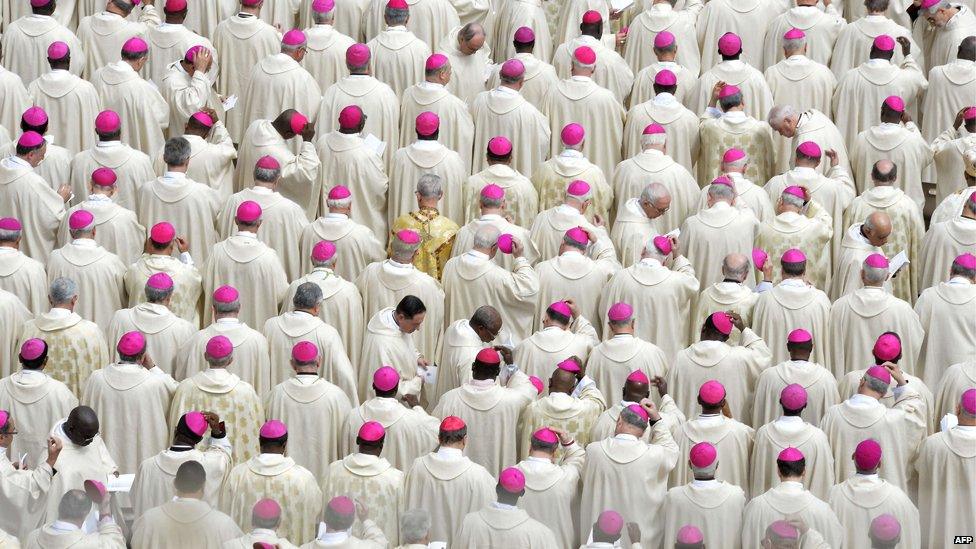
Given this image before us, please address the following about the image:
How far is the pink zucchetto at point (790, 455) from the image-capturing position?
16438 mm

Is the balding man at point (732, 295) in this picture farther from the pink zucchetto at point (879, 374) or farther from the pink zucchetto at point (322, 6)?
the pink zucchetto at point (322, 6)

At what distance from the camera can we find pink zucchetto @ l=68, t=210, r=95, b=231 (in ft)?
62.2

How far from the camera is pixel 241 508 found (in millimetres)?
16859

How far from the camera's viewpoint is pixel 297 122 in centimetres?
2011

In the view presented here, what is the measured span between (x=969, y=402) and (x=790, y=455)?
152cm

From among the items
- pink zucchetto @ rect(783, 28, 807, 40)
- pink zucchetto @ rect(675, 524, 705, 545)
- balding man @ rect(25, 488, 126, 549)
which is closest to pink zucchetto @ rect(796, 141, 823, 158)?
pink zucchetto @ rect(783, 28, 807, 40)

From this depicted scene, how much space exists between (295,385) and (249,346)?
0.68m

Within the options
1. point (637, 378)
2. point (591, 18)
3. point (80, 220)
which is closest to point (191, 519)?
point (637, 378)

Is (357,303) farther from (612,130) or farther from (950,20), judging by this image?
(950,20)

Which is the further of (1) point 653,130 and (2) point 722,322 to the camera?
(1) point 653,130

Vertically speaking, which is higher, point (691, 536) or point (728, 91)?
point (728, 91)

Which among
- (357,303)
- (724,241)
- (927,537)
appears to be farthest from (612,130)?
(927,537)

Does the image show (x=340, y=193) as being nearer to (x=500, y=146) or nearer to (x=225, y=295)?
(x=500, y=146)

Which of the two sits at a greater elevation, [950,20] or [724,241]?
[950,20]
